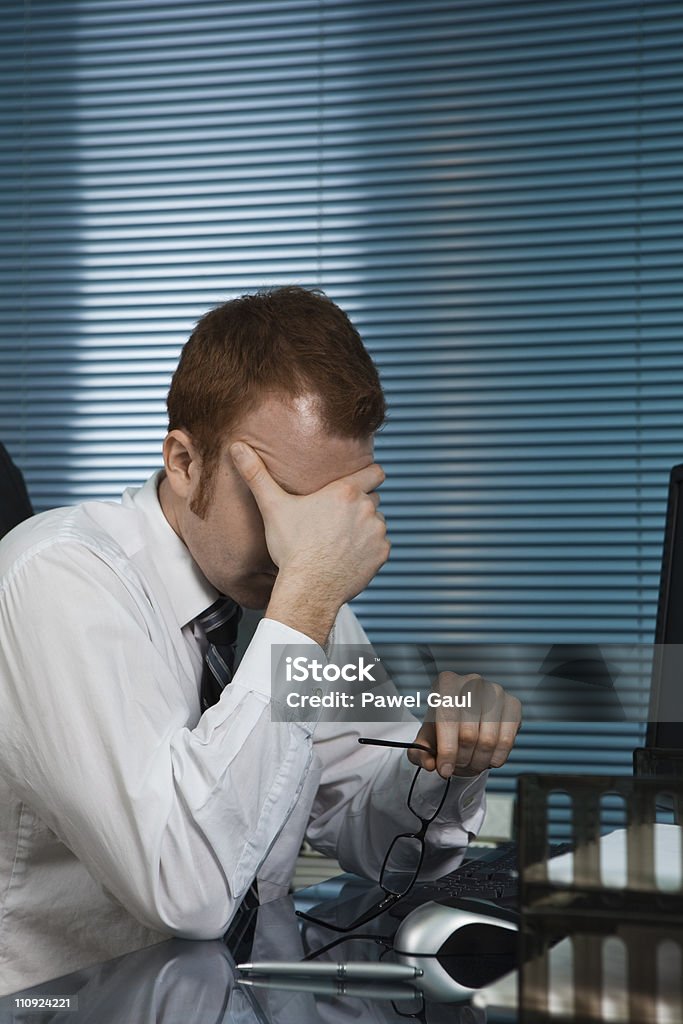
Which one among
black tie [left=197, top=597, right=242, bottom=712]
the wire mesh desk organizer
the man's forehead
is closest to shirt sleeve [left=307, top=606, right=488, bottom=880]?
black tie [left=197, top=597, right=242, bottom=712]

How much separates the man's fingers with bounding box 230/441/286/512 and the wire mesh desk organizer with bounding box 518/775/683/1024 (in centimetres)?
61

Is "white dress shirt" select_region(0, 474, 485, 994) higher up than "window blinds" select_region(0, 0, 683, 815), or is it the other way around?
"window blinds" select_region(0, 0, 683, 815)

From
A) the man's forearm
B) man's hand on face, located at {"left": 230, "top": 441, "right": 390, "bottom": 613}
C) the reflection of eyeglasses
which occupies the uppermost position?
man's hand on face, located at {"left": 230, "top": 441, "right": 390, "bottom": 613}

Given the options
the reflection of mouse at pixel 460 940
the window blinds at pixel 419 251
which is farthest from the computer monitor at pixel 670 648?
the window blinds at pixel 419 251

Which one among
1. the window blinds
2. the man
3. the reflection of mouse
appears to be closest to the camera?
the reflection of mouse

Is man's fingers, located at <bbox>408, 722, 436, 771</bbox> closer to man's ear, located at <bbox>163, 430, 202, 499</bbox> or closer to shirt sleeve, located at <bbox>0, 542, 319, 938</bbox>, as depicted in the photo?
shirt sleeve, located at <bbox>0, 542, 319, 938</bbox>

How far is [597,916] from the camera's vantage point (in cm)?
38

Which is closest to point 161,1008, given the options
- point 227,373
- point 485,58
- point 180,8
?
point 227,373

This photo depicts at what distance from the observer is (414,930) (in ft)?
2.47

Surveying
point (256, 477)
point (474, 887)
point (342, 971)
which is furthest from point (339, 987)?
point (256, 477)

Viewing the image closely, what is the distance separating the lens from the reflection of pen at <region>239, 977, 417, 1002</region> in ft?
2.18

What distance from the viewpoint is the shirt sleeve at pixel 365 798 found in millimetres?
1195

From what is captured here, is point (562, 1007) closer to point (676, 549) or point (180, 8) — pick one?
point (676, 549)

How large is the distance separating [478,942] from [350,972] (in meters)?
0.11
